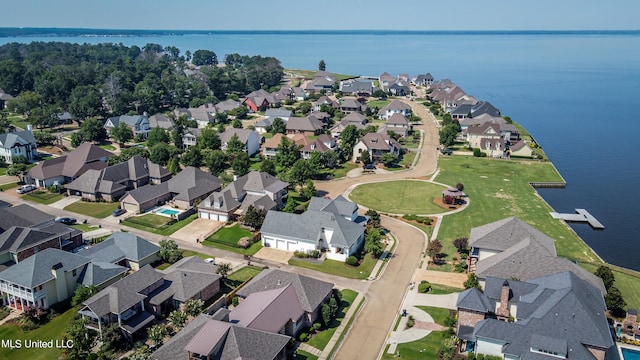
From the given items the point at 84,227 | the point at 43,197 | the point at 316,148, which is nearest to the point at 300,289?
the point at 84,227

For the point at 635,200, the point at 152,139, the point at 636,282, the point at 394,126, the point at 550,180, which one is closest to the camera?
the point at 636,282

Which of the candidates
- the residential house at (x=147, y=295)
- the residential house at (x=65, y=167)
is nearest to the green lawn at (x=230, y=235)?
the residential house at (x=147, y=295)

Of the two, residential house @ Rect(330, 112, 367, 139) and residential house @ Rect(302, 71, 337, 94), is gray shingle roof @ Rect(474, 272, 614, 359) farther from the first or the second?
residential house @ Rect(302, 71, 337, 94)

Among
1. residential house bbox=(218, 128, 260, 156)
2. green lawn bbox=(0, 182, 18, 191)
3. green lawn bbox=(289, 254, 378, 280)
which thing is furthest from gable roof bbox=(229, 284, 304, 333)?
green lawn bbox=(0, 182, 18, 191)

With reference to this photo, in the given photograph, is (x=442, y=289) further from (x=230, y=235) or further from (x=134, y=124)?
(x=134, y=124)

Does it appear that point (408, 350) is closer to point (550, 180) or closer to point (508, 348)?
point (508, 348)

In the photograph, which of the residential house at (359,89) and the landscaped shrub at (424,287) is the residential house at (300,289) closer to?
the landscaped shrub at (424,287)

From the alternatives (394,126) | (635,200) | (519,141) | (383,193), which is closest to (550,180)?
(635,200)
